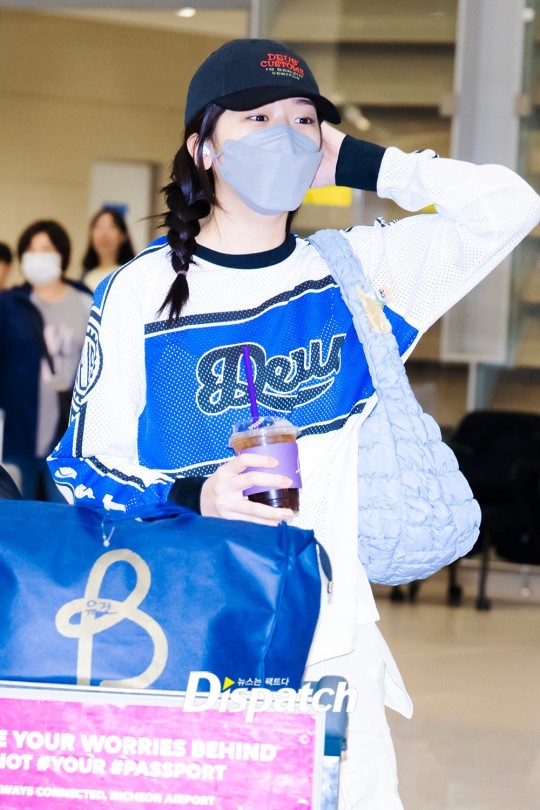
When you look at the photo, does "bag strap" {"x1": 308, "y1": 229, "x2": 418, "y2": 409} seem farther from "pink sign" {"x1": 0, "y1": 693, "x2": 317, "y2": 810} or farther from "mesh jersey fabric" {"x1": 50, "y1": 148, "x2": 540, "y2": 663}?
"pink sign" {"x1": 0, "y1": 693, "x2": 317, "y2": 810}

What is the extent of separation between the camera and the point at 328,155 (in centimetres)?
178

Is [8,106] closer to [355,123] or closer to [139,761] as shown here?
[355,123]

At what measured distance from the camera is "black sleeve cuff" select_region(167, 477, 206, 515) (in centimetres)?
140

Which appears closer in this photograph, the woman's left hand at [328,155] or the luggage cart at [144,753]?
the luggage cart at [144,753]

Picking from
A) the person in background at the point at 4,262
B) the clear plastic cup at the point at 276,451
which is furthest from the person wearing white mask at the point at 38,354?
the clear plastic cup at the point at 276,451

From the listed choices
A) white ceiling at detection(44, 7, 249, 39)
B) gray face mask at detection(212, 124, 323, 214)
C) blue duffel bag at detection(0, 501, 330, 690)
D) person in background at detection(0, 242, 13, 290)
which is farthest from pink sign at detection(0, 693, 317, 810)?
white ceiling at detection(44, 7, 249, 39)

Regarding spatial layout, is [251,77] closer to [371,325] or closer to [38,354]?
[371,325]

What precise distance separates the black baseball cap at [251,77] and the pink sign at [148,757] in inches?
33.0

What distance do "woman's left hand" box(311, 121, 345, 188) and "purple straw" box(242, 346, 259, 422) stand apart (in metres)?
0.35

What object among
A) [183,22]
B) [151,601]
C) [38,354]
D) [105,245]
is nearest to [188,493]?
[151,601]

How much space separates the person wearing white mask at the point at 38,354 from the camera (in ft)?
21.7

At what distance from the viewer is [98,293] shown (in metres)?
1.59

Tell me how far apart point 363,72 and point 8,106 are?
368 cm

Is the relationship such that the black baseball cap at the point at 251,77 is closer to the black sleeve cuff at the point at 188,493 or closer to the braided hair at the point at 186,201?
the braided hair at the point at 186,201
